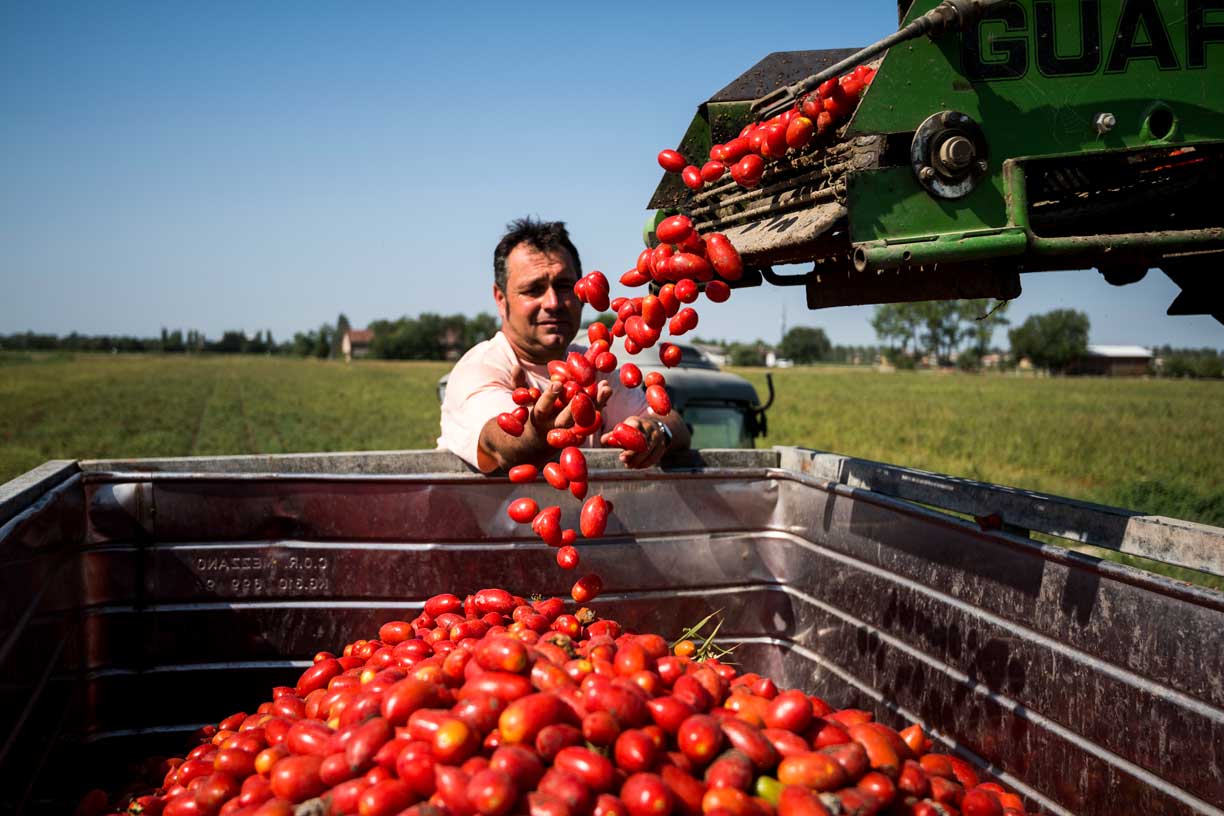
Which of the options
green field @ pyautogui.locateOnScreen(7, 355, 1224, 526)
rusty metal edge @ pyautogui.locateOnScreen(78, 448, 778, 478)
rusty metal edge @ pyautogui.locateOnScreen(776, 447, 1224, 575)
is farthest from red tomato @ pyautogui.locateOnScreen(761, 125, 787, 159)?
green field @ pyautogui.locateOnScreen(7, 355, 1224, 526)

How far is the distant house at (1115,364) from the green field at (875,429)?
49755mm

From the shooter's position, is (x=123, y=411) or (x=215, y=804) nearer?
(x=215, y=804)

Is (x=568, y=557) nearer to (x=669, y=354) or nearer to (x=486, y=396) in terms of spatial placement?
(x=669, y=354)

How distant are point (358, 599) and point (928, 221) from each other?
94.7 inches

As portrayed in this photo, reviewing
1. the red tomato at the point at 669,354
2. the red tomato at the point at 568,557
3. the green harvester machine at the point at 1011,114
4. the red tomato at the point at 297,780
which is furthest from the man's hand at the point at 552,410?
the red tomato at the point at 297,780

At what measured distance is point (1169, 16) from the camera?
2105 mm

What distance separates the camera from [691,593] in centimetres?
348

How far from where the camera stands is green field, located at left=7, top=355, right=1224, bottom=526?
1434 cm

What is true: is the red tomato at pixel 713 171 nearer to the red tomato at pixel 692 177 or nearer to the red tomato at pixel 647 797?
the red tomato at pixel 692 177

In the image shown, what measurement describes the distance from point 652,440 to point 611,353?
503mm

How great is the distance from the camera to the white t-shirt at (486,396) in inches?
139

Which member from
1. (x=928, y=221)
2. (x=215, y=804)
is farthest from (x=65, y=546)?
(x=928, y=221)

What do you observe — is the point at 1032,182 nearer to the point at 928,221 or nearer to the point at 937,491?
the point at 928,221

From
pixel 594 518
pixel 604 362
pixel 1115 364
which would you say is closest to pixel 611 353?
pixel 604 362
